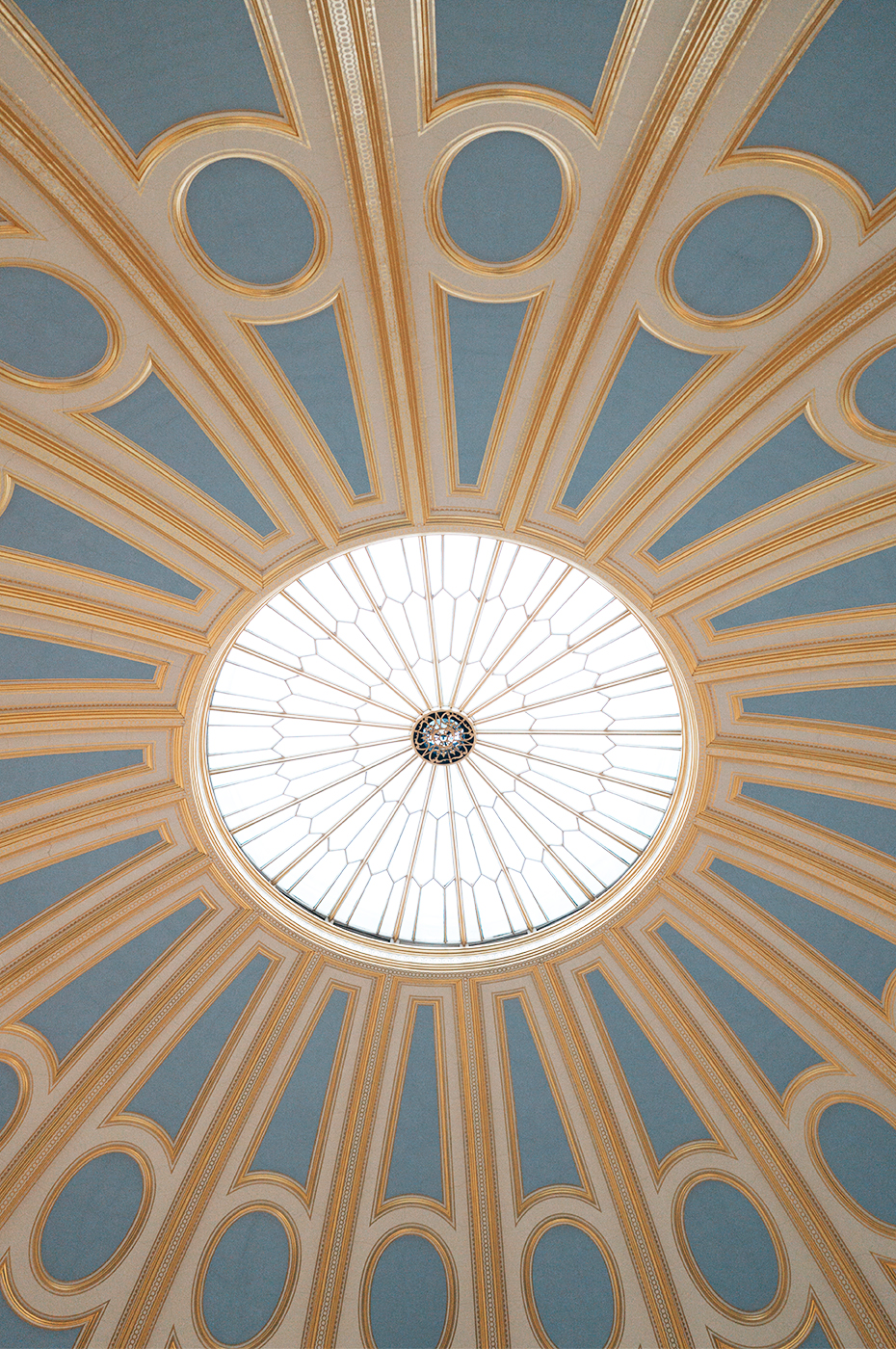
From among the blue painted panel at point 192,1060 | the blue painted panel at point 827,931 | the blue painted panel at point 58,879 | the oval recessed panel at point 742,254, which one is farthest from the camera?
the blue painted panel at point 192,1060

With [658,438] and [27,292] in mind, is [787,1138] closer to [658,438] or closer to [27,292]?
[658,438]

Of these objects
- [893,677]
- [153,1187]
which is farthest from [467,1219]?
[893,677]

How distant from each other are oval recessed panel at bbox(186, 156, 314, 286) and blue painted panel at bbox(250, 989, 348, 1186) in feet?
40.2

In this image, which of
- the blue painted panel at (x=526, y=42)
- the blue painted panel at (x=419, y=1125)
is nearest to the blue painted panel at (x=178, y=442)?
the blue painted panel at (x=526, y=42)

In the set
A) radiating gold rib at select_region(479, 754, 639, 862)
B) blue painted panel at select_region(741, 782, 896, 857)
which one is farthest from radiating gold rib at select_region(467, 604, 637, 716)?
A: blue painted panel at select_region(741, 782, 896, 857)

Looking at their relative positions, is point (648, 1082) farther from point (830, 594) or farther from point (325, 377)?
point (325, 377)

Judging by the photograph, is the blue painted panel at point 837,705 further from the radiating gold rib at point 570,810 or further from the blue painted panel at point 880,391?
the blue painted panel at point 880,391

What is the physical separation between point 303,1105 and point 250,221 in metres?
14.4

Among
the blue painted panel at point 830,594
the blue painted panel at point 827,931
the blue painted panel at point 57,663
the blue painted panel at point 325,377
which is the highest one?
the blue painted panel at point 325,377

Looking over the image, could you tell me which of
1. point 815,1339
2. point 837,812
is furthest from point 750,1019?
point 815,1339

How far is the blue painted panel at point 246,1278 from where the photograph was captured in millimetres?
14406

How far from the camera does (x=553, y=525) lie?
12047 millimetres

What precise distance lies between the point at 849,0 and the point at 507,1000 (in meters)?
14.8

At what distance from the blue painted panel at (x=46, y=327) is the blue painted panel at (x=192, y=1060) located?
1052 centimetres
